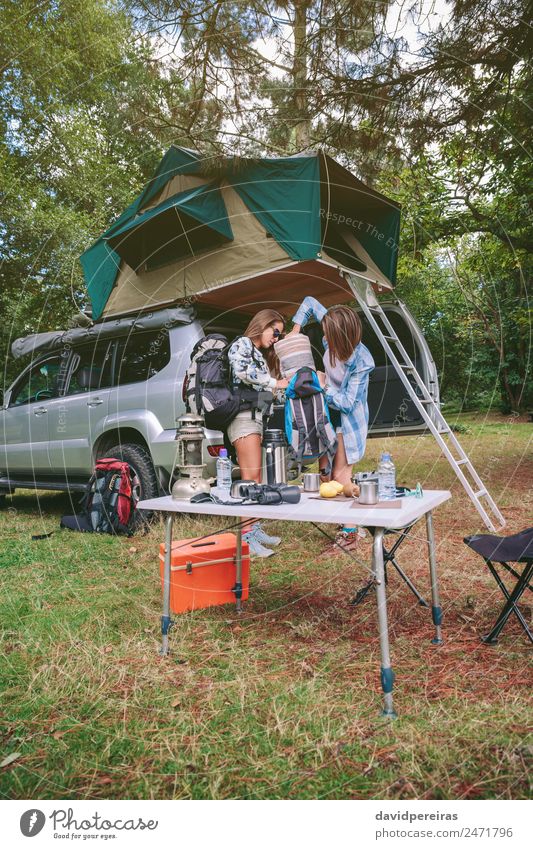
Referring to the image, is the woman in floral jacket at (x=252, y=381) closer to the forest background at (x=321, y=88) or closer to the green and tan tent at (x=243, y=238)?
the green and tan tent at (x=243, y=238)

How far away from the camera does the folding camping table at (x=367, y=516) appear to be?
2.04 m

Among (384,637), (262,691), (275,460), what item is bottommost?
(262,691)

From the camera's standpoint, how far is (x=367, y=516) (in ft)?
6.92

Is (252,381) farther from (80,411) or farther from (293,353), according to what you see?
(80,411)

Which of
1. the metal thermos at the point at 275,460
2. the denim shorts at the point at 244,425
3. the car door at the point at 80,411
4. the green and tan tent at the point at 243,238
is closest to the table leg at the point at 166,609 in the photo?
the metal thermos at the point at 275,460

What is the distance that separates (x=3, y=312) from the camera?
9133 mm

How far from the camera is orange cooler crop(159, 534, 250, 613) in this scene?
3.07 meters

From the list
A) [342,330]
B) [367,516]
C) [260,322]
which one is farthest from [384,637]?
[260,322]

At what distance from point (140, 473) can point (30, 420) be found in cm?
193

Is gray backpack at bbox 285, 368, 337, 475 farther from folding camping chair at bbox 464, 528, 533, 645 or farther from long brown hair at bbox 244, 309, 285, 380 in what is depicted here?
folding camping chair at bbox 464, 528, 533, 645

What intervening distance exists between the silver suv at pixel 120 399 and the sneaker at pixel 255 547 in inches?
25.3

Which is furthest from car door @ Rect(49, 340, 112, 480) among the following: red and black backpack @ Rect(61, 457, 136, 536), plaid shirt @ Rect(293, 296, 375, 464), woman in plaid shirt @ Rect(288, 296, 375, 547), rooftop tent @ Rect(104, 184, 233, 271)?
plaid shirt @ Rect(293, 296, 375, 464)

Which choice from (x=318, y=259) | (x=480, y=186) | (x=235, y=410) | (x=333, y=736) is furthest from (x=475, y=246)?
(x=333, y=736)

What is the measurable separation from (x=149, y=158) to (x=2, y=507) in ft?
15.8
